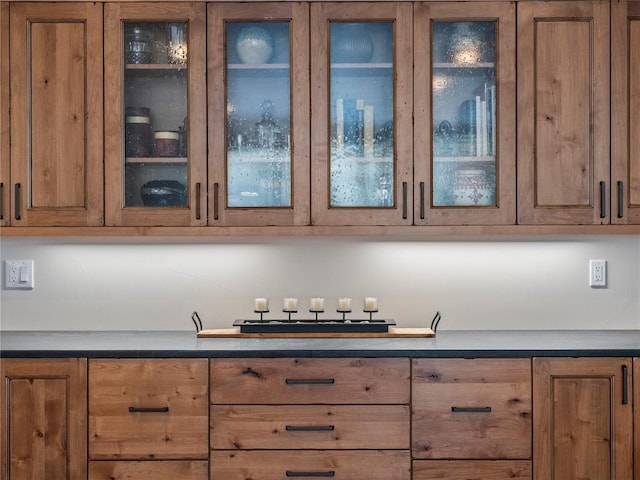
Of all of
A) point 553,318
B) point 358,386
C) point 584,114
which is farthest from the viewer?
point 553,318

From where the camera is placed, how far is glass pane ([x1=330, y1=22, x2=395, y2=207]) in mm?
2439

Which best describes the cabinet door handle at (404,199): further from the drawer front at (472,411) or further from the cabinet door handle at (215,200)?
the cabinet door handle at (215,200)

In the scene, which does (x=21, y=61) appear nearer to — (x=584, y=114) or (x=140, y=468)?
(x=140, y=468)

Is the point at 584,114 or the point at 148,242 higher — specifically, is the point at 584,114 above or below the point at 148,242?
above

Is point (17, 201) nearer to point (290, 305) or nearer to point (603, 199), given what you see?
point (290, 305)

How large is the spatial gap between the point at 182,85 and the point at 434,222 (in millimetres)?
1083

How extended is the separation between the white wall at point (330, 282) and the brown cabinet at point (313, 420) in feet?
1.91

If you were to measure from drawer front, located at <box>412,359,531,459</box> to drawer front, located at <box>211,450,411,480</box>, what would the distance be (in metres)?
0.09

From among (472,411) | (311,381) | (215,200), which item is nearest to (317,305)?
(311,381)

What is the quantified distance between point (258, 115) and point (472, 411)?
132 centimetres

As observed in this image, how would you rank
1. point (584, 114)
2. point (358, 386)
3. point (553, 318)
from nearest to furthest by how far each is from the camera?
point (358, 386) < point (584, 114) < point (553, 318)

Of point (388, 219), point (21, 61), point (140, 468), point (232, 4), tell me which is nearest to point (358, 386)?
point (388, 219)

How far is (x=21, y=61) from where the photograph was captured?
7.89 feet

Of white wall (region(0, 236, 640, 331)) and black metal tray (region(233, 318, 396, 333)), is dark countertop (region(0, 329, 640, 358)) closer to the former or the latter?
black metal tray (region(233, 318, 396, 333))
